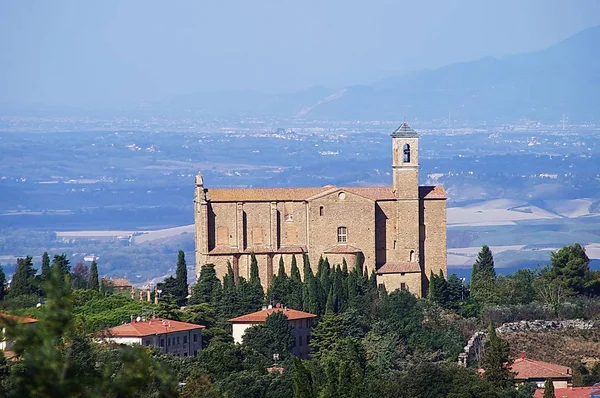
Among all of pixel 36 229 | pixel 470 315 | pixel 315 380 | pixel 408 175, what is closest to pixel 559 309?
pixel 470 315

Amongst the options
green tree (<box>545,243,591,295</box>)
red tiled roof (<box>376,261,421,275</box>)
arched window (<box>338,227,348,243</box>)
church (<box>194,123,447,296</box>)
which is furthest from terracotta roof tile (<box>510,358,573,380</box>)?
arched window (<box>338,227,348,243</box>)

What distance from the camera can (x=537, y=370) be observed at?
133ft

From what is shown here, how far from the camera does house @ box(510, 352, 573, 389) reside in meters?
39.7

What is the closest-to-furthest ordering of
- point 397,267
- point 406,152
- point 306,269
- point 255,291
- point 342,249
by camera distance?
1. point 255,291
2. point 306,269
3. point 342,249
4. point 397,267
5. point 406,152

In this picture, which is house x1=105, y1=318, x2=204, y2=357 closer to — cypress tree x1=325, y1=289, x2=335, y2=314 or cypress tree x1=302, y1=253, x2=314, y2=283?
cypress tree x1=325, y1=289, x2=335, y2=314

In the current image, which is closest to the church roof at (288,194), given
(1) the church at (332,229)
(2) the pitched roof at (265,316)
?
(1) the church at (332,229)

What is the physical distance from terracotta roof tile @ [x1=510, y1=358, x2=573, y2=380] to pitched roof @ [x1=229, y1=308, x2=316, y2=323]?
7117mm

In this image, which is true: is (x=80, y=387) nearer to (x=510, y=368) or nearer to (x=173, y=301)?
(x=510, y=368)

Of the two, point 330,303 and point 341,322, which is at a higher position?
point 330,303

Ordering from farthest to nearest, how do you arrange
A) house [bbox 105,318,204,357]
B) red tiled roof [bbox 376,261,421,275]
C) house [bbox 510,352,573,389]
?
1. red tiled roof [bbox 376,261,421,275]
2. house [bbox 105,318,204,357]
3. house [bbox 510,352,573,389]

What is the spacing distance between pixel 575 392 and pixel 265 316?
1143 centimetres

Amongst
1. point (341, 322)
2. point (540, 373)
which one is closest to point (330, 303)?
point (341, 322)

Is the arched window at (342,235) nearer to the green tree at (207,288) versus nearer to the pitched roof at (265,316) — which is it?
the green tree at (207,288)

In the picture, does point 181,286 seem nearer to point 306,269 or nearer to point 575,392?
point 306,269
